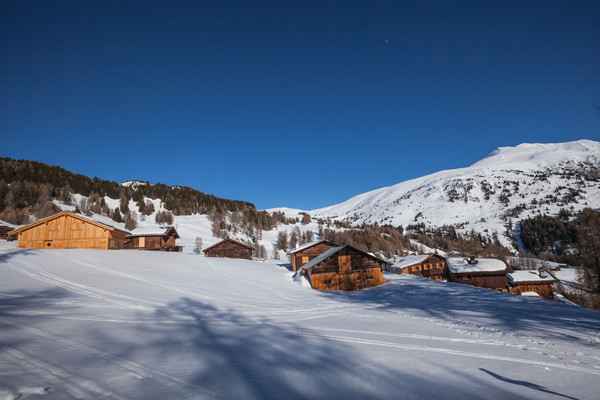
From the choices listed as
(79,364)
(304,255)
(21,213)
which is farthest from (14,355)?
(21,213)

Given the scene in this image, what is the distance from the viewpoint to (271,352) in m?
6.44

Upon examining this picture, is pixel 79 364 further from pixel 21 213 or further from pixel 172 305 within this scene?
pixel 21 213

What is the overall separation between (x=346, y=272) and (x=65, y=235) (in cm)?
3723

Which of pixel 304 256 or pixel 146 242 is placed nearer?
pixel 304 256

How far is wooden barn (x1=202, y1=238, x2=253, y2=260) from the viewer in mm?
52000

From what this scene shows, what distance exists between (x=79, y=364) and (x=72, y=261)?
24258mm

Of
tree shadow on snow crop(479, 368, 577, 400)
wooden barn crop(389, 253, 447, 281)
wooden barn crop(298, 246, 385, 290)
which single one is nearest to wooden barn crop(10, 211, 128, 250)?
wooden barn crop(298, 246, 385, 290)

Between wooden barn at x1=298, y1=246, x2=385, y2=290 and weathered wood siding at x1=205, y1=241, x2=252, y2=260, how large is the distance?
23.1 metres

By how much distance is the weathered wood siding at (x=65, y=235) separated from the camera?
113ft

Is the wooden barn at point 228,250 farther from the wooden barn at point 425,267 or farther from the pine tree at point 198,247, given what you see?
the wooden barn at point 425,267

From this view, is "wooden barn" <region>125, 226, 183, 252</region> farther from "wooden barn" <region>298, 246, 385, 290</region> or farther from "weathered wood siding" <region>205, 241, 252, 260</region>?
"wooden barn" <region>298, 246, 385, 290</region>

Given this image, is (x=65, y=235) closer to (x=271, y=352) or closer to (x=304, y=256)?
(x=304, y=256)

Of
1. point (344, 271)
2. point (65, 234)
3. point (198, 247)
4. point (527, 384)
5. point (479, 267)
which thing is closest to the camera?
point (527, 384)

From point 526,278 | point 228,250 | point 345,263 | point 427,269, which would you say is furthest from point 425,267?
point 228,250
